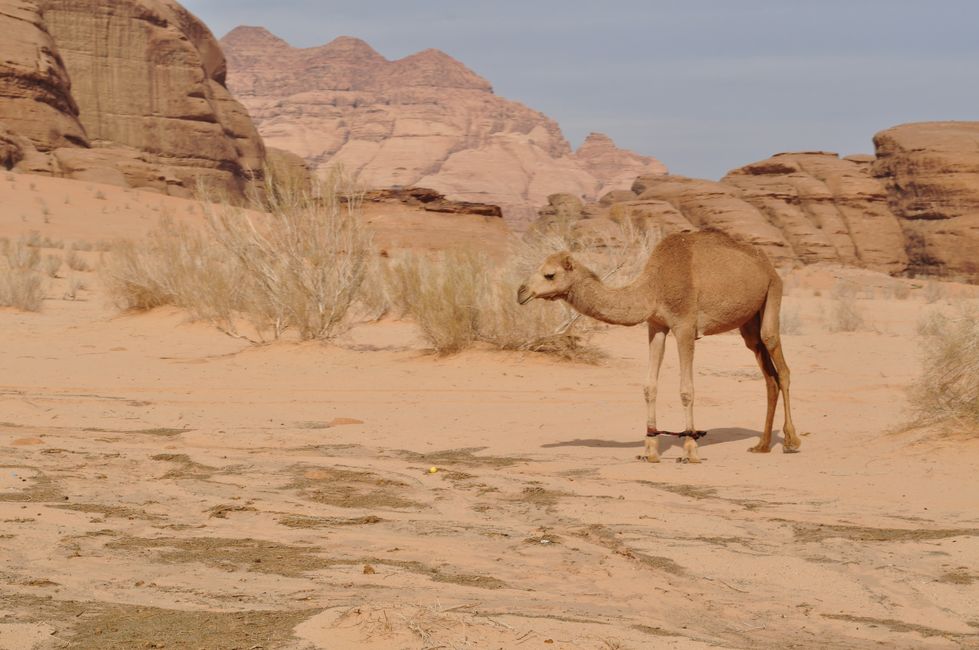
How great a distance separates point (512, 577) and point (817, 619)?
4.70ft

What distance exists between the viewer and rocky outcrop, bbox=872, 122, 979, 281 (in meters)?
50.0

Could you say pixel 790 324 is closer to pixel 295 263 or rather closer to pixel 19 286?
pixel 295 263

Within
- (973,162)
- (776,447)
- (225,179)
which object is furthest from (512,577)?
(225,179)

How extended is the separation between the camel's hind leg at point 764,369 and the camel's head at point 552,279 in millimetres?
1831

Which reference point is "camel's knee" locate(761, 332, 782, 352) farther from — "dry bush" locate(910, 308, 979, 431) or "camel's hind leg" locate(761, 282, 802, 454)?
"dry bush" locate(910, 308, 979, 431)

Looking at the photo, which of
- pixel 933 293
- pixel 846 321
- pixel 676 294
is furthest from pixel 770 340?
pixel 933 293

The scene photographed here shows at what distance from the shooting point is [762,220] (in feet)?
167

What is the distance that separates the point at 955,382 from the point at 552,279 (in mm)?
3437

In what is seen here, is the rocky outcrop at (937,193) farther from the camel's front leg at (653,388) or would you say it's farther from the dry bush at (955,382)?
the camel's front leg at (653,388)

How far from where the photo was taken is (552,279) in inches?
380

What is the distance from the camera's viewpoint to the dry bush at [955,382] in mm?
9188

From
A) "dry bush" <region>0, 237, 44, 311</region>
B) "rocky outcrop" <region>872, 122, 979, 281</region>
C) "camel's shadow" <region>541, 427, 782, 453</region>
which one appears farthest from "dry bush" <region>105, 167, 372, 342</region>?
"rocky outcrop" <region>872, 122, 979, 281</region>

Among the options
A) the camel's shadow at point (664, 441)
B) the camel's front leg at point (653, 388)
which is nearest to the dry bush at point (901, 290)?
the camel's shadow at point (664, 441)

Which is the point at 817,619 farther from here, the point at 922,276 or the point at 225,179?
the point at 225,179
